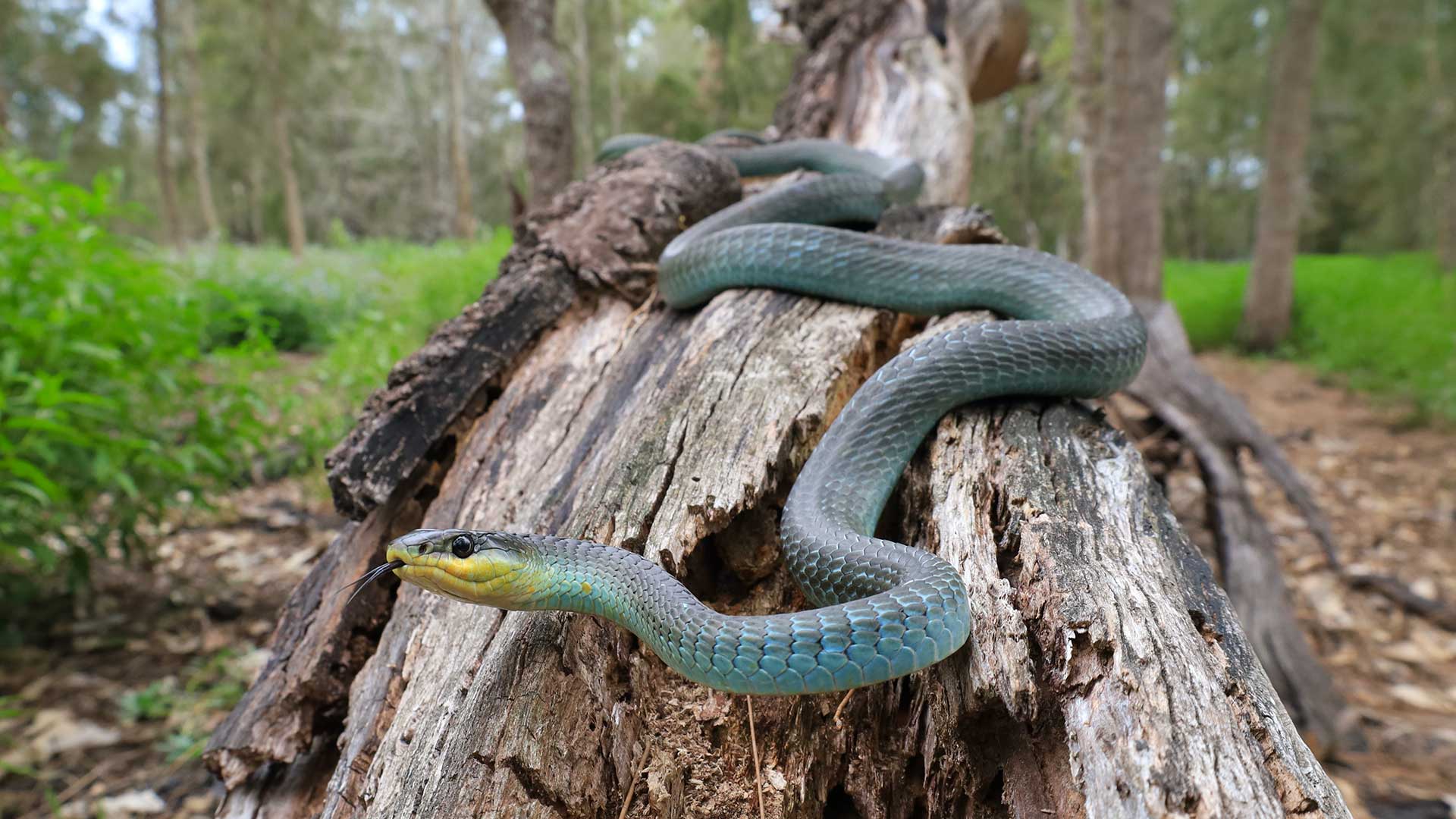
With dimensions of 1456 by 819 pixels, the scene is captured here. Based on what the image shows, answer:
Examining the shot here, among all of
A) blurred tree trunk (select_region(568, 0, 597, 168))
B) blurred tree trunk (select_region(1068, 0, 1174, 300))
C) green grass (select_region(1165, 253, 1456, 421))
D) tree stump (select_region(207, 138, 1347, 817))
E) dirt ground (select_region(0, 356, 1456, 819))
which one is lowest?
dirt ground (select_region(0, 356, 1456, 819))

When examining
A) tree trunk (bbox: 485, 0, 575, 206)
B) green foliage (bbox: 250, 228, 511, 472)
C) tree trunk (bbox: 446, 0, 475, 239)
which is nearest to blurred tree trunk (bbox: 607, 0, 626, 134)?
tree trunk (bbox: 446, 0, 475, 239)

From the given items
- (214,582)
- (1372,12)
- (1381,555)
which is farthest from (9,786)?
(1372,12)

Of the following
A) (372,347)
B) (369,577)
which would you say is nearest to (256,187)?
(372,347)

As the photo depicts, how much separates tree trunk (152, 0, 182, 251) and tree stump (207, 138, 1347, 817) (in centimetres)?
1838

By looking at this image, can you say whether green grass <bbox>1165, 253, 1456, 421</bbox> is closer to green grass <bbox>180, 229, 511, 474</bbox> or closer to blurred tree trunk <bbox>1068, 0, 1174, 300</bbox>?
blurred tree trunk <bbox>1068, 0, 1174, 300</bbox>

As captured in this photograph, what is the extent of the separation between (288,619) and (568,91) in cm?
500

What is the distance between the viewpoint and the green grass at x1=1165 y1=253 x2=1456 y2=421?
9.21 m

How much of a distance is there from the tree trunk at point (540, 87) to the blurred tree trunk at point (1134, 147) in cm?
545

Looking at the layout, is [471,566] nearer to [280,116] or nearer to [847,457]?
[847,457]

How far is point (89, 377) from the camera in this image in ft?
11.3

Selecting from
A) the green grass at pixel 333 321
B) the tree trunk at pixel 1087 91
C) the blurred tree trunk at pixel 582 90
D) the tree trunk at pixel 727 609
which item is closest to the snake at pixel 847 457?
the tree trunk at pixel 727 609

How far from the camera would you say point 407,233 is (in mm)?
39625

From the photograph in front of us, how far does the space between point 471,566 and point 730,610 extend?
673mm

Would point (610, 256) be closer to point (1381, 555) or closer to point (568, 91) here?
point (568, 91)
